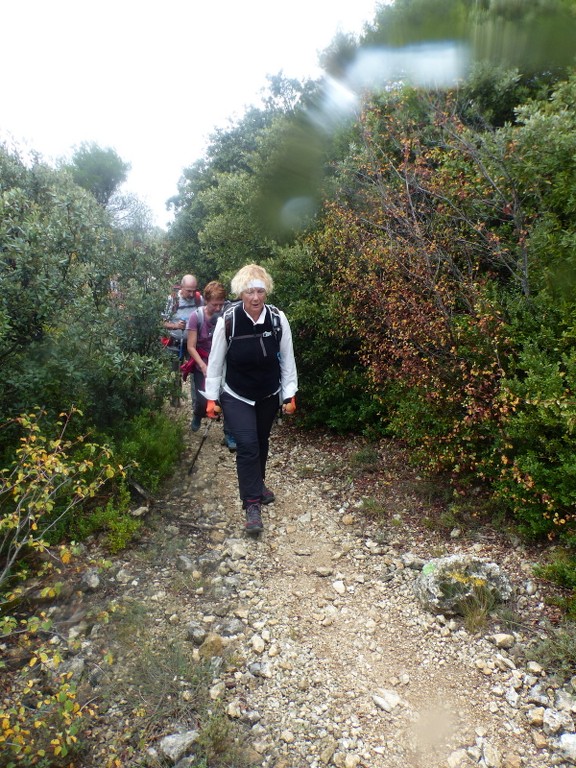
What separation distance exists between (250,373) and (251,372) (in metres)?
0.01

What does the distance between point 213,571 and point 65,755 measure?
5.32 feet

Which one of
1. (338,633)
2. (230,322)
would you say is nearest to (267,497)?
(338,633)

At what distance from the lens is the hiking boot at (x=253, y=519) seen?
4.36m

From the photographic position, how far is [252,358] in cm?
411

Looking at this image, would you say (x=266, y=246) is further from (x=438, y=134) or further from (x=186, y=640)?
(x=186, y=640)

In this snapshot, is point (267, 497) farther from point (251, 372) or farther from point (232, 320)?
point (232, 320)

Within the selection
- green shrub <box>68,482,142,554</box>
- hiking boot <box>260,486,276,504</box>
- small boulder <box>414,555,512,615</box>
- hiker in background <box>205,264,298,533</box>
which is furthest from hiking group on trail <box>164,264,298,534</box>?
small boulder <box>414,555,512,615</box>

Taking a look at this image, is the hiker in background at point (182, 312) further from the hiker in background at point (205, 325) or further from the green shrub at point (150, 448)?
the green shrub at point (150, 448)

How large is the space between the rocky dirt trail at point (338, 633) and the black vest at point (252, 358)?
1.31 m

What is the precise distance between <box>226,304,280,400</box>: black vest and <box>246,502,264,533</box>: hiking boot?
949 mm

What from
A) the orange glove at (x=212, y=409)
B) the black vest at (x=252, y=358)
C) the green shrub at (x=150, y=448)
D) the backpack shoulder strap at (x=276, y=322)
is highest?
the backpack shoulder strap at (x=276, y=322)

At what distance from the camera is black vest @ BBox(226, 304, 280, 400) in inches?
161

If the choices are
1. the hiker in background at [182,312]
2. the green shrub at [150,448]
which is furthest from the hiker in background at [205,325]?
the hiker in background at [182,312]

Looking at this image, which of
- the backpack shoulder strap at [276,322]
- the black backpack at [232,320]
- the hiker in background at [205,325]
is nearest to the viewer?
the black backpack at [232,320]
